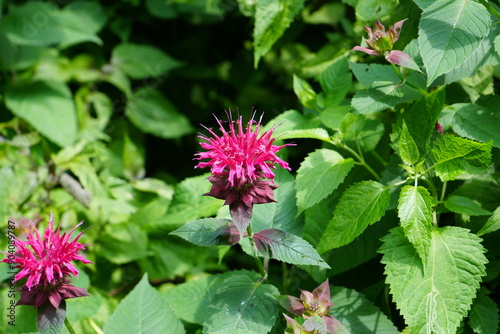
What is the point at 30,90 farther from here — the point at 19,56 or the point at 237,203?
the point at 237,203

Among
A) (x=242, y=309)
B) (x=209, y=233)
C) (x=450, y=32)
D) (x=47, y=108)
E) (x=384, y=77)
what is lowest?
(x=47, y=108)

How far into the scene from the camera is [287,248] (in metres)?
0.91

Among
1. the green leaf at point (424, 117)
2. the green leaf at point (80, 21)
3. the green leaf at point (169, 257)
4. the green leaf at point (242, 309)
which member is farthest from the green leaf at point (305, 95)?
the green leaf at point (80, 21)

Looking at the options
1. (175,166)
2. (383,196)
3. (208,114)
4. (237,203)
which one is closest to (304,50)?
(208,114)

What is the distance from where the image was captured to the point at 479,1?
1.01 meters

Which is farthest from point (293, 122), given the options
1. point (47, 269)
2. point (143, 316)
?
point (47, 269)

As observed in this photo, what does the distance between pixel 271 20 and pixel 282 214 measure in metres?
0.55

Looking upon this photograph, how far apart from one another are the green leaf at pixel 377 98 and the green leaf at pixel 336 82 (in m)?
0.21

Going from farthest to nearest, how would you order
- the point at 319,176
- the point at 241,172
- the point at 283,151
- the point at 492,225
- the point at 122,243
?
the point at 122,243 < the point at 283,151 < the point at 319,176 < the point at 492,225 < the point at 241,172

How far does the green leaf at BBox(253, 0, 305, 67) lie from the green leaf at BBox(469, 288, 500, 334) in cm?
76

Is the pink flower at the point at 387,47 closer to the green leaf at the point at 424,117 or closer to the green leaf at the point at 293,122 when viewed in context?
the green leaf at the point at 424,117

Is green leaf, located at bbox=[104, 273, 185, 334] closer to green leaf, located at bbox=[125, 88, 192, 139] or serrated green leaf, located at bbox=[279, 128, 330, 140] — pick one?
serrated green leaf, located at bbox=[279, 128, 330, 140]

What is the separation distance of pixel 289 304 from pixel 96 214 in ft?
2.90

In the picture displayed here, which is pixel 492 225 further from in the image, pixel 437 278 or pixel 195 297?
pixel 195 297
